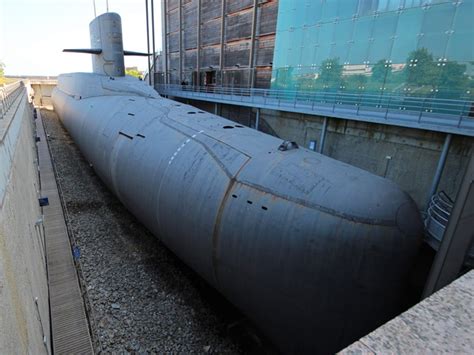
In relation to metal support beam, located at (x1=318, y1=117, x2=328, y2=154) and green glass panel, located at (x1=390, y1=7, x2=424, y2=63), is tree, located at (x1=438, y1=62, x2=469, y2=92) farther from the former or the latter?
metal support beam, located at (x1=318, y1=117, x2=328, y2=154)

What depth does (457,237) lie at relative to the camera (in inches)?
201

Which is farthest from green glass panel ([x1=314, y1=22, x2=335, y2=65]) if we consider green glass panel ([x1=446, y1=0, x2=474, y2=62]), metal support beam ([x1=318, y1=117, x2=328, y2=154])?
green glass panel ([x1=446, y1=0, x2=474, y2=62])

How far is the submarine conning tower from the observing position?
18.5 meters

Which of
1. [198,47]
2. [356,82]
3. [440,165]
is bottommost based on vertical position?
[440,165]

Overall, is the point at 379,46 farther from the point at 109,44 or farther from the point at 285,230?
the point at 109,44

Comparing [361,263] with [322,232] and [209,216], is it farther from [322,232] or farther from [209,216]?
[209,216]

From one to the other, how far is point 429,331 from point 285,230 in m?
3.80

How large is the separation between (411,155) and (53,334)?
11978mm

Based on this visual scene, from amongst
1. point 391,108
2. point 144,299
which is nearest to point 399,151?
point 391,108

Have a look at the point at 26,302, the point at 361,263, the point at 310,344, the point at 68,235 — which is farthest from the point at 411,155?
the point at 68,235

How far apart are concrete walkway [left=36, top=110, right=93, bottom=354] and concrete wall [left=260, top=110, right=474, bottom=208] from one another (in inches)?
438

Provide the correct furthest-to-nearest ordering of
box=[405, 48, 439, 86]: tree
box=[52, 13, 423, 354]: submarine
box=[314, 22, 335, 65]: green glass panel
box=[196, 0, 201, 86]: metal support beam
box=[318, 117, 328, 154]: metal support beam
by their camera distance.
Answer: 1. box=[196, 0, 201, 86]: metal support beam
2. box=[314, 22, 335, 65]: green glass panel
3. box=[318, 117, 328, 154]: metal support beam
4. box=[405, 48, 439, 86]: tree
5. box=[52, 13, 423, 354]: submarine

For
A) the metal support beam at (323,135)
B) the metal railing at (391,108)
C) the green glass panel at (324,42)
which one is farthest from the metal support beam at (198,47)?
the metal support beam at (323,135)

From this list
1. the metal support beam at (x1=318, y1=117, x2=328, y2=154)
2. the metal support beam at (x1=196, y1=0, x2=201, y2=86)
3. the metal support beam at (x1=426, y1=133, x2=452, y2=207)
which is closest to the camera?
the metal support beam at (x1=426, y1=133, x2=452, y2=207)
